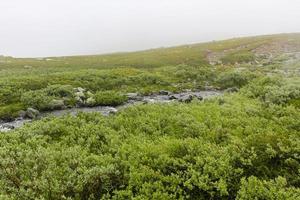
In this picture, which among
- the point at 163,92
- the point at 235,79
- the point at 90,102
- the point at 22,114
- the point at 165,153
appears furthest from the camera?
the point at 235,79

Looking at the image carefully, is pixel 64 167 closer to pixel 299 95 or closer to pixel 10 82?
pixel 299 95

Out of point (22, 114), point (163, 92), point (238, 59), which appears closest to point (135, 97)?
point (163, 92)

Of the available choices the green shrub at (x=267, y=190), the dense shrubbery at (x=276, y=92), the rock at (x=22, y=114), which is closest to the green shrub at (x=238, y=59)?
the dense shrubbery at (x=276, y=92)

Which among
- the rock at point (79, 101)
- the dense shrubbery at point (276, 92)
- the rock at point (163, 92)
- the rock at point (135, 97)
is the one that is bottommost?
the rock at point (163, 92)

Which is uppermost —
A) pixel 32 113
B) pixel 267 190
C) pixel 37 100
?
pixel 267 190

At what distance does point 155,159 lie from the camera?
12477 mm

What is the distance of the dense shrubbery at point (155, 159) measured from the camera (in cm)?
1102

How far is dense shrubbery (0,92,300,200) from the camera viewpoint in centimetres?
1102

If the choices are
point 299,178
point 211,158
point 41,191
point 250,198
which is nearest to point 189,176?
point 211,158

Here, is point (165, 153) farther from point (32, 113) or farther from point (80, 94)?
point (80, 94)

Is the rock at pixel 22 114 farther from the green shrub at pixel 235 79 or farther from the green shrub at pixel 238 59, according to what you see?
the green shrub at pixel 238 59

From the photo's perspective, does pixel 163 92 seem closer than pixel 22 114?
No

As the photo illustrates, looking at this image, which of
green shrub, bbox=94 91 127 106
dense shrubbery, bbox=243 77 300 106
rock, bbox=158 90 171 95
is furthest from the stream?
dense shrubbery, bbox=243 77 300 106

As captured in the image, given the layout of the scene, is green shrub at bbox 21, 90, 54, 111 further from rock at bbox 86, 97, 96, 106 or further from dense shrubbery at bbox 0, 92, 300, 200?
dense shrubbery at bbox 0, 92, 300, 200
